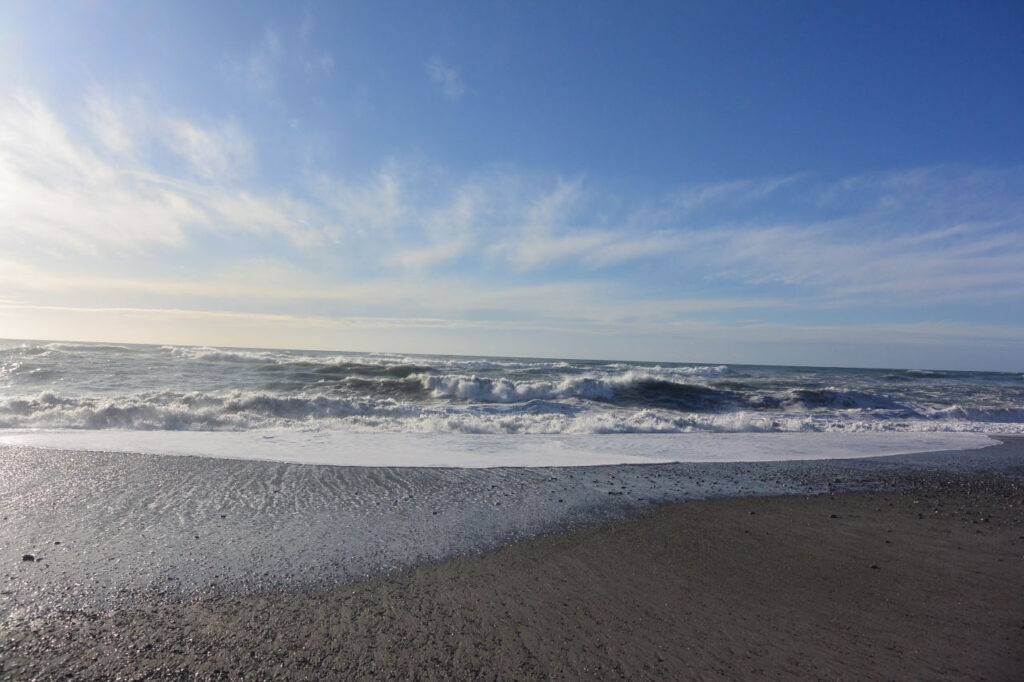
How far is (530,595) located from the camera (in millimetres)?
3812

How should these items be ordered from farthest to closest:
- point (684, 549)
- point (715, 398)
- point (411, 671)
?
point (715, 398) < point (684, 549) < point (411, 671)

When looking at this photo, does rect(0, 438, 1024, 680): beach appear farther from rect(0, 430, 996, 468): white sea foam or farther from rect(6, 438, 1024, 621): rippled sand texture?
rect(0, 430, 996, 468): white sea foam

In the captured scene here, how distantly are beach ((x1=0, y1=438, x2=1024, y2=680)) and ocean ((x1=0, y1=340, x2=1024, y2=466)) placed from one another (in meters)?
3.48

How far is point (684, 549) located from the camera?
491cm

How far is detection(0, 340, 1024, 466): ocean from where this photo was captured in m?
9.92

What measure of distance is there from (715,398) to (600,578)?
20441 millimetres

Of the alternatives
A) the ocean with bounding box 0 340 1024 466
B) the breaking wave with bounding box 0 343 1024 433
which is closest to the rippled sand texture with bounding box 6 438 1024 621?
the ocean with bounding box 0 340 1024 466

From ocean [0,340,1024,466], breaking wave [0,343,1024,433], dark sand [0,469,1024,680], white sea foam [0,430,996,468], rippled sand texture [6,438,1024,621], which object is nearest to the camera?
dark sand [0,469,1024,680]

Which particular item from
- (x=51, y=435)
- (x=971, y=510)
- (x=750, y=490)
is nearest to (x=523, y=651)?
(x=750, y=490)

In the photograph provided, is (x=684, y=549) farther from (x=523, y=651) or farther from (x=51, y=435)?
(x=51, y=435)

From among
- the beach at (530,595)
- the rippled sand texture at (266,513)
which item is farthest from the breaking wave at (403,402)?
the beach at (530,595)

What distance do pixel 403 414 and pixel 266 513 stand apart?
9.72 metres

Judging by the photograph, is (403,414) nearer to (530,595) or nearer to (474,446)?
(474,446)

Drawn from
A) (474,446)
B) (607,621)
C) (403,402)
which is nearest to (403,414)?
(403,402)
